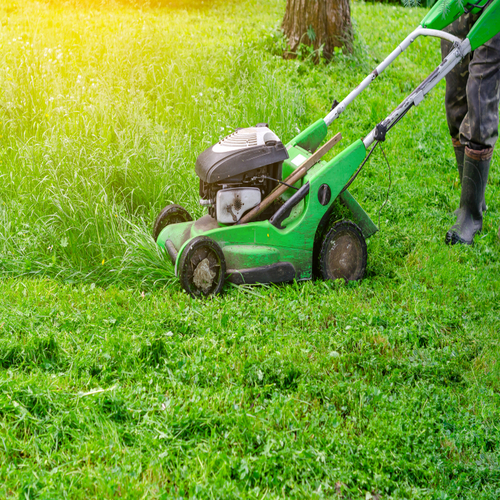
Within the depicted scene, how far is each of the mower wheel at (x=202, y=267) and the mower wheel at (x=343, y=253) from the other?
2.06 ft

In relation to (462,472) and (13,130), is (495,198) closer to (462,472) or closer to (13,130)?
(462,472)

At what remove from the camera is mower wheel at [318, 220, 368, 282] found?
135 inches

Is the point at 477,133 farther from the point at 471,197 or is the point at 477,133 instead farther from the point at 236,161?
the point at 236,161

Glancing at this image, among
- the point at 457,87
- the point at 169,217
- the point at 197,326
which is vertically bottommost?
the point at 197,326

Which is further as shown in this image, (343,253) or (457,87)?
(457,87)

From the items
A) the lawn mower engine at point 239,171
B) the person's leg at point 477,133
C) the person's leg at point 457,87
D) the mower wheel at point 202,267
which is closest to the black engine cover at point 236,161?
the lawn mower engine at point 239,171

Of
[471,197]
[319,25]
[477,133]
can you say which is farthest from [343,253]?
[319,25]

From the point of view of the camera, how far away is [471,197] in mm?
4160

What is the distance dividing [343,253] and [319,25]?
14.1ft

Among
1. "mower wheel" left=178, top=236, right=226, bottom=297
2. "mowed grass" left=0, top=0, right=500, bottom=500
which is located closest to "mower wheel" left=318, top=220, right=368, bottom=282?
"mowed grass" left=0, top=0, right=500, bottom=500

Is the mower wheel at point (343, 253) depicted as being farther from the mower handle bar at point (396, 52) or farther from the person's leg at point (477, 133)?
the person's leg at point (477, 133)

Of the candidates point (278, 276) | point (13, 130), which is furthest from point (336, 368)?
point (13, 130)

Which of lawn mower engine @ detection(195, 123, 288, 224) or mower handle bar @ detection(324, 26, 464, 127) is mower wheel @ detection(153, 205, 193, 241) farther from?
mower handle bar @ detection(324, 26, 464, 127)

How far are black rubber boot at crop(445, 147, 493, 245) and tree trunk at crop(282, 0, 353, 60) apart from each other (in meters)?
A: 3.37
